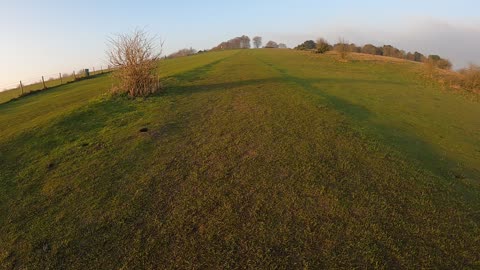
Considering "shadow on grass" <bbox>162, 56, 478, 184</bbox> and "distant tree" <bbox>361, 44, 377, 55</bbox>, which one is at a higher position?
"distant tree" <bbox>361, 44, 377, 55</bbox>

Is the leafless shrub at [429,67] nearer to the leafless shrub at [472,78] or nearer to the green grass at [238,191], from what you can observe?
the leafless shrub at [472,78]

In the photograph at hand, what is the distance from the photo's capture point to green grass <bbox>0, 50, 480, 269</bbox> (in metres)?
7.59

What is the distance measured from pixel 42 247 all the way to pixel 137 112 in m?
11.4

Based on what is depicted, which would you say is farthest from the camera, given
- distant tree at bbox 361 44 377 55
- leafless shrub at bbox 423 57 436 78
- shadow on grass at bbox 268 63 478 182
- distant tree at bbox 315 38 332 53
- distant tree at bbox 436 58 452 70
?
distant tree at bbox 361 44 377 55

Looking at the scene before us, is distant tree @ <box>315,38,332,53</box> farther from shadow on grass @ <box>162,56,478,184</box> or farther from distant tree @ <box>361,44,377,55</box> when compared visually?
shadow on grass @ <box>162,56,478,184</box>

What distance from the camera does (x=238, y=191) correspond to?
32.5 ft

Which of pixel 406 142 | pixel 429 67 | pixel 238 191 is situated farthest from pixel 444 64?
pixel 238 191

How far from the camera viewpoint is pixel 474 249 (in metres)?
7.92

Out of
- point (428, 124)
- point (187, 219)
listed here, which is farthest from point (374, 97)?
point (187, 219)

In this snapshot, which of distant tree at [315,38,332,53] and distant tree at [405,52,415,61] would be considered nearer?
distant tree at [315,38,332,53]

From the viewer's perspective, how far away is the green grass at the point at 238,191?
7590 millimetres

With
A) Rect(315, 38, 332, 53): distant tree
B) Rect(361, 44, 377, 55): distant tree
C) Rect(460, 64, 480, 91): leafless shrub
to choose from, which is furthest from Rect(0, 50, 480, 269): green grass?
Rect(361, 44, 377, 55): distant tree

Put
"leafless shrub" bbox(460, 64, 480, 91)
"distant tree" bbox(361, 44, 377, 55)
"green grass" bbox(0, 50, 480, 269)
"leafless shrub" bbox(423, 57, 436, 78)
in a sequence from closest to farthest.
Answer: "green grass" bbox(0, 50, 480, 269), "leafless shrub" bbox(460, 64, 480, 91), "leafless shrub" bbox(423, 57, 436, 78), "distant tree" bbox(361, 44, 377, 55)

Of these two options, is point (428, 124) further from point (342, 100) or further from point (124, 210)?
point (124, 210)
